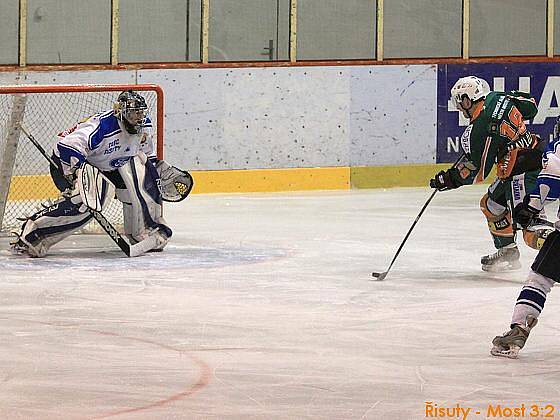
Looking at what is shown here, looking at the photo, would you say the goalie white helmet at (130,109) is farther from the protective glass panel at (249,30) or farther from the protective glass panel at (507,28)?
the protective glass panel at (507,28)

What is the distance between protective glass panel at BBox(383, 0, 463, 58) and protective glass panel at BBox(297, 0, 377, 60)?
374 mm

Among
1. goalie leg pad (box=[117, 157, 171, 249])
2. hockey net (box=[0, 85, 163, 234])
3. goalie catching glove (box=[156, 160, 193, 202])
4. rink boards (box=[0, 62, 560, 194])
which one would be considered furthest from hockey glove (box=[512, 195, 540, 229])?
rink boards (box=[0, 62, 560, 194])

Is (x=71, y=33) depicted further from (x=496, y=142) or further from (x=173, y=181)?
(x=496, y=142)

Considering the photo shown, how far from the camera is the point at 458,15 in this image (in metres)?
12.5

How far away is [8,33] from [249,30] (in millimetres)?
2136

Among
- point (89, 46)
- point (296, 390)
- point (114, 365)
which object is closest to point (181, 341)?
point (114, 365)

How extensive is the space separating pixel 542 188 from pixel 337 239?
3837 millimetres

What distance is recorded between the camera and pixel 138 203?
824 centimetres

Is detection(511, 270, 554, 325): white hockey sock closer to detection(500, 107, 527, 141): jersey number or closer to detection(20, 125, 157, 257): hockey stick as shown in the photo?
detection(500, 107, 527, 141): jersey number

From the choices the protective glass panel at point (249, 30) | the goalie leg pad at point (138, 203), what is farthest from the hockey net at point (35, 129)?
the protective glass panel at point (249, 30)

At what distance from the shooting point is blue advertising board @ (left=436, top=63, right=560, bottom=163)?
477 inches

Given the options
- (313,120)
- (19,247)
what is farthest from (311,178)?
(19,247)

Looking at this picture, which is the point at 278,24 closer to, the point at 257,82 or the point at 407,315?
the point at 257,82

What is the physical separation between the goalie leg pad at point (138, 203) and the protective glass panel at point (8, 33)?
3032 millimetres
